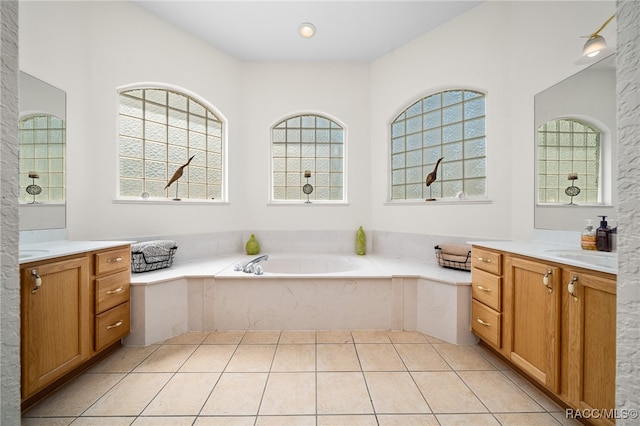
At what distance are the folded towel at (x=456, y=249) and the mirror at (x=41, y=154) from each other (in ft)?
10.8

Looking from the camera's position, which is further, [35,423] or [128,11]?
[128,11]

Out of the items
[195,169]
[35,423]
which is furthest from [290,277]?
[195,169]

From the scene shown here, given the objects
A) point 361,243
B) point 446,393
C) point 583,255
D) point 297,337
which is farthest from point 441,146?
point 297,337

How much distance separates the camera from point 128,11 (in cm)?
251

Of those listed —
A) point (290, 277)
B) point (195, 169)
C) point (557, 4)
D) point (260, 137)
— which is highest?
point (557, 4)

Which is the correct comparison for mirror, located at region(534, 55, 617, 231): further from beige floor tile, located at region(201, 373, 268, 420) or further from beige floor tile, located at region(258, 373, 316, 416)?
beige floor tile, located at region(201, 373, 268, 420)

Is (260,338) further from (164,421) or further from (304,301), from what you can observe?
(164,421)

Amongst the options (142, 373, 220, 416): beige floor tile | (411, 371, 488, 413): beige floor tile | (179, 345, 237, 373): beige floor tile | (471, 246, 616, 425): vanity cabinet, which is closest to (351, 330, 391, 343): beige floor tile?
(411, 371, 488, 413): beige floor tile

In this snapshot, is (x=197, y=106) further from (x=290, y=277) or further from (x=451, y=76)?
(x=451, y=76)

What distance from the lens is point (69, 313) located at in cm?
153

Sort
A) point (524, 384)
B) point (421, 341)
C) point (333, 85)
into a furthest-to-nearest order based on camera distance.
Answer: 1. point (333, 85)
2. point (421, 341)
3. point (524, 384)

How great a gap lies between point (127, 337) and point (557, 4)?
422 cm

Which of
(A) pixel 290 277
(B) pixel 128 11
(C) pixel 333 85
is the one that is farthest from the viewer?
(C) pixel 333 85

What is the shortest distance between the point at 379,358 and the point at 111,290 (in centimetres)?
196
